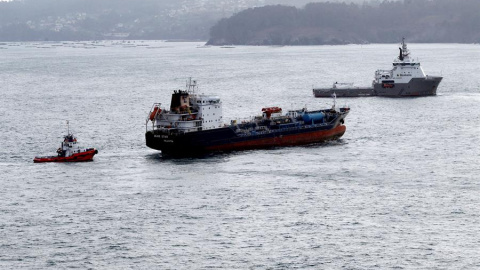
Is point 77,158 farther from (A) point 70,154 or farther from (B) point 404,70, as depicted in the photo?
(B) point 404,70

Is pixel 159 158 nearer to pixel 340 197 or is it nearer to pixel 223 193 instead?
pixel 223 193

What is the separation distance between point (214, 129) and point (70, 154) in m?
16.1

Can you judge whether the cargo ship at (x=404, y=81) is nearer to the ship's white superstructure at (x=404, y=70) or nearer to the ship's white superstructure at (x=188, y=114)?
the ship's white superstructure at (x=404, y=70)

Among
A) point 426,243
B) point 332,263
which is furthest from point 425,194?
point 332,263

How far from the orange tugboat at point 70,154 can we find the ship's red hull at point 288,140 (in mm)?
13437

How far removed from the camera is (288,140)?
96.4 m

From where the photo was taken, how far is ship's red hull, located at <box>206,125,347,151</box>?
92.8m

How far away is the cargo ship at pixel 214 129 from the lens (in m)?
89.6

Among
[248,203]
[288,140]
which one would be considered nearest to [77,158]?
[248,203]

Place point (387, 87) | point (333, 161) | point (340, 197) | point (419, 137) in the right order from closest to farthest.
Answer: point (340, 197)
point (333, 161)
point (419, 137)
point (387, 87)

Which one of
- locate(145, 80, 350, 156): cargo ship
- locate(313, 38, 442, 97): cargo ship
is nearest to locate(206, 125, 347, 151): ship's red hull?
locate(145, 80, 350, 156): cargo ship

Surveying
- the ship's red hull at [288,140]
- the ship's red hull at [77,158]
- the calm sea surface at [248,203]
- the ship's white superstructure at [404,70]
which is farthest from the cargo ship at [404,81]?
the ship's red hull at [77,158]

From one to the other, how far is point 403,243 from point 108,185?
29.0 meters

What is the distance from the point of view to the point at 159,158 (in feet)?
288
